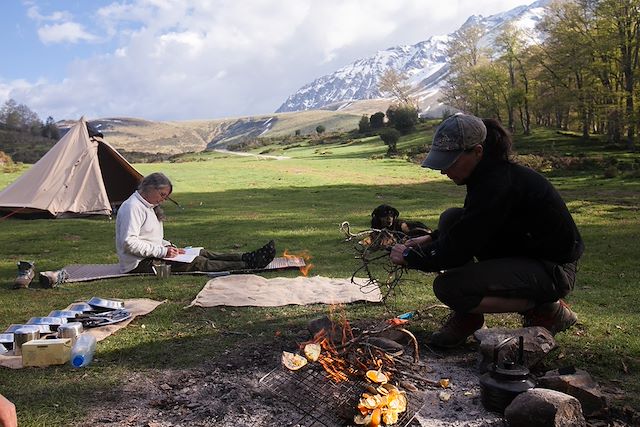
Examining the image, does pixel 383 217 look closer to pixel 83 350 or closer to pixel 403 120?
pixel 83 350

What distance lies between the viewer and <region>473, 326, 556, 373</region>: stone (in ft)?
11.7

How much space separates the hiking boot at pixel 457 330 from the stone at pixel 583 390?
43.5 inches

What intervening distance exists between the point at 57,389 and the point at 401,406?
7.69 ft

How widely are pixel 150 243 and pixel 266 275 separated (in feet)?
5.40

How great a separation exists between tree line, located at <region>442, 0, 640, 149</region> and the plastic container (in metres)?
37.3

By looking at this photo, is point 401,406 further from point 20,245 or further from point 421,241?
point 20,245

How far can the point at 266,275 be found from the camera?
7914 millimetres

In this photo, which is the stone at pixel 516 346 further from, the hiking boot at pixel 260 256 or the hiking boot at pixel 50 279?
the hiking boot at pixel 50 279

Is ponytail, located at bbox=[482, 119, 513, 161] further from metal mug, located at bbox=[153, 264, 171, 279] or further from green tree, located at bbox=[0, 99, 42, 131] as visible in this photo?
green tree, located at bbox=[0, 99, 42, 131]

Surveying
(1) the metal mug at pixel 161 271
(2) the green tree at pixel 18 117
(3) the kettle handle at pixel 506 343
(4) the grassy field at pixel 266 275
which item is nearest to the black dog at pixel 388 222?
(4) the grassy field at pixel 266 275

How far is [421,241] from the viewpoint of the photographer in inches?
Answer: 171

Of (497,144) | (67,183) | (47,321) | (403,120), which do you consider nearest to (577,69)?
(403,120)

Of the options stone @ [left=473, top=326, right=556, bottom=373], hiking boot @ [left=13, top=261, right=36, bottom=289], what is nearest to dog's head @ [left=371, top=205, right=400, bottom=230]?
hiking boot @ [left=13, top=261, right=36, bottom=289]

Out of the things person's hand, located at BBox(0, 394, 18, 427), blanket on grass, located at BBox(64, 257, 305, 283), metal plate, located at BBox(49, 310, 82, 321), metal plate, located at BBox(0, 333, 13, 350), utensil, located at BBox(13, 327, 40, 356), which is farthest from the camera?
blanket on grass, located at BBox(64, 257, 305, 283)
